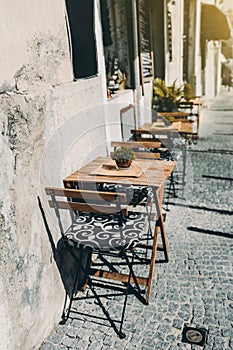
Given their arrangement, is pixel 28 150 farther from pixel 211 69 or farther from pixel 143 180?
pixel 211 69

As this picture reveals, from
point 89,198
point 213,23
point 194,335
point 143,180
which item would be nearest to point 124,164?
point 143,180

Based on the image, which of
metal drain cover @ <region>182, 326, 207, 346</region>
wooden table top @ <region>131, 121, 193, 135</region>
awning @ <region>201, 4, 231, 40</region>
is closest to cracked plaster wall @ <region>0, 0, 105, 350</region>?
metal drain cover @ <region>182, 326, 207, 346</region>

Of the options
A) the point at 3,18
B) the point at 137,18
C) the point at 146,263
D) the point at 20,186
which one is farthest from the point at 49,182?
the point at 137,18

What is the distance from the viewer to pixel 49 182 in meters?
3.13

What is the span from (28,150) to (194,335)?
2.32 m

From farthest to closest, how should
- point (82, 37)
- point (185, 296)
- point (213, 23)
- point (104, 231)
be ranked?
point (213, 23) → point (82, 37) → point (185, 296) → point (104, 231)

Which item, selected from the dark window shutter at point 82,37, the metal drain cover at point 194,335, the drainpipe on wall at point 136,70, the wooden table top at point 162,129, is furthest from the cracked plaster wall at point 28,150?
the drainpipe on wall at point 136,70

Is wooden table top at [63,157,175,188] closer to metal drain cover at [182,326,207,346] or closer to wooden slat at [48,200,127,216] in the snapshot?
wooden slat at [48,200,127,216]

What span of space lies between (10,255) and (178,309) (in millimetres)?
1863

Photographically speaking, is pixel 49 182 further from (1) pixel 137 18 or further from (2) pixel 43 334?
(1) pixel 137 18

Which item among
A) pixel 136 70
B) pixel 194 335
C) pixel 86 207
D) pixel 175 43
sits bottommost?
pixel 194 335

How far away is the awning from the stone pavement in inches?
479

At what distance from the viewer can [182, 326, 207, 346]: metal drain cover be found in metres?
2.92

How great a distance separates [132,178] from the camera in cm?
357
